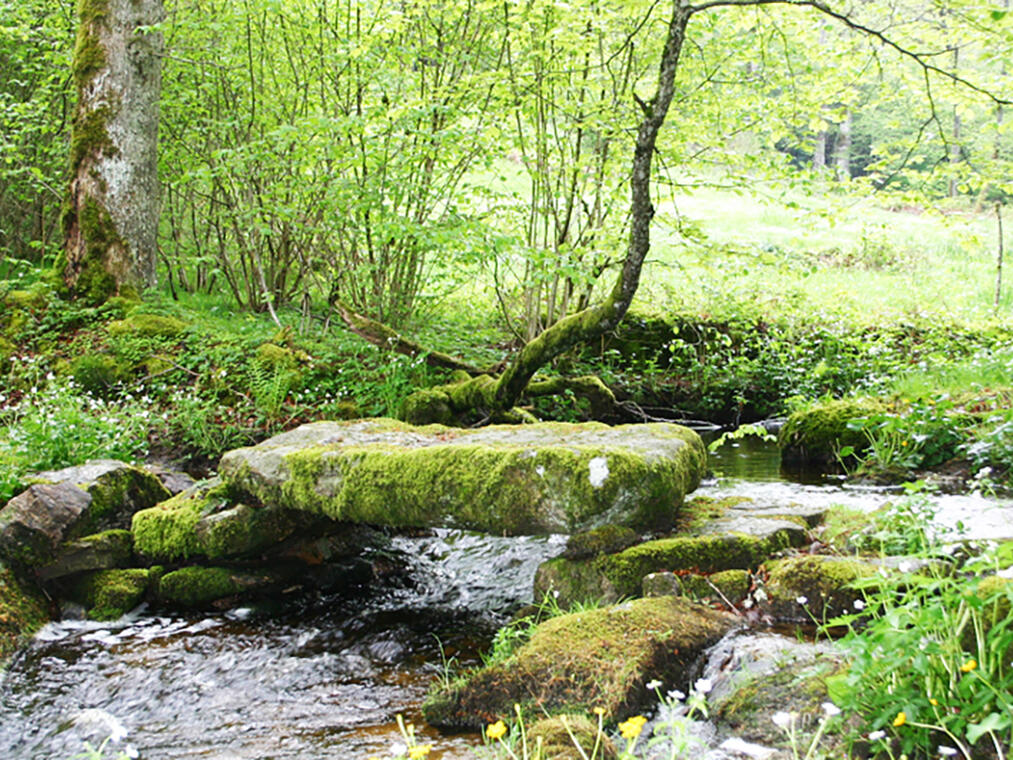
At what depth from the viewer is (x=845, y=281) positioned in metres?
18.8

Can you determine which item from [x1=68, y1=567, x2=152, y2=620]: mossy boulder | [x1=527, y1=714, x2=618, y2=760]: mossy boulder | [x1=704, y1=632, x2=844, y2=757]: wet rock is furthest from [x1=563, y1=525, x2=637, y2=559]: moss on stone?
[x1=68, y1=567, x2=152, y2=620]: mossy boulder

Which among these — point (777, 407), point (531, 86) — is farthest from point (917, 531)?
point (777, 407)

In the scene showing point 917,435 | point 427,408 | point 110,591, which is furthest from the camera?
point 427,408

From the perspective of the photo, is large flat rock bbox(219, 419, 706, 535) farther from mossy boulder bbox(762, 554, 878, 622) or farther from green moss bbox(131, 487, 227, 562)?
mossy boulder bbox(762, 554, 878, 622)

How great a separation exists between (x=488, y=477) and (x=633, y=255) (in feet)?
7.83

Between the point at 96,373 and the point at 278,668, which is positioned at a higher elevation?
the point at 96,373

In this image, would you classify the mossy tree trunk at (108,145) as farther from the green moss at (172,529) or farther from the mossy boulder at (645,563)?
the mossy boulder at (645,563)

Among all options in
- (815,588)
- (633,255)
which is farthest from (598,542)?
(633,255)

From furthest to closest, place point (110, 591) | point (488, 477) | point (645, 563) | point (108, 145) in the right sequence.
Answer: point (108, 145), point (110, 591), point (488, 477), point (645, 563)

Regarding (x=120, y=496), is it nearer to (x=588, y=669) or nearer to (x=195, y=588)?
(x=195, y=588)

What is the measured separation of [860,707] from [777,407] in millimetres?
8807

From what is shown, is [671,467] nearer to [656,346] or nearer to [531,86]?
[531,86]

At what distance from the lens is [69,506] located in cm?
488

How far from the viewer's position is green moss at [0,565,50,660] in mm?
4117
